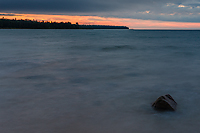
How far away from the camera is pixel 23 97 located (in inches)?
267

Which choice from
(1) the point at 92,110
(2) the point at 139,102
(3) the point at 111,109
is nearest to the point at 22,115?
(1) the point at 92,110

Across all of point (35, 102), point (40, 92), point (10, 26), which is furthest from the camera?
point (10, 26)

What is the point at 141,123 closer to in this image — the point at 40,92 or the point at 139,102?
the point at 139,102

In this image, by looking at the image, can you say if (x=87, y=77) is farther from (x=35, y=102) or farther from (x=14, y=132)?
(x=14, y=132)

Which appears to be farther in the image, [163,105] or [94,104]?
[94,104]

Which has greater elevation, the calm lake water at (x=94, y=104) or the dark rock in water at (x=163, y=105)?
the dark rock in water at (x=163, y=105)

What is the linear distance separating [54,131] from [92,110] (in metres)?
1.54

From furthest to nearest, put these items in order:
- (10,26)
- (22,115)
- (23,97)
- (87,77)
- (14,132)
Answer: (10,26), (87,77), (23,97), (22,115), (14,132)

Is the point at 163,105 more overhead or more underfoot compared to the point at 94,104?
more overhead

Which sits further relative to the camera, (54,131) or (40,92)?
(40,92)

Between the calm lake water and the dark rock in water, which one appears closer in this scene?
the calm lake water

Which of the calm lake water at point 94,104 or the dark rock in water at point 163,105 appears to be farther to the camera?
the dark rock in water at point 163,105

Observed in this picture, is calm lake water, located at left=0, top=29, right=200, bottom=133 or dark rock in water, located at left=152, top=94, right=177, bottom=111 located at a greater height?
dark rock in water, located at left=152, top=94, right=177, bottom=111

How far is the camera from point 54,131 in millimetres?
4457
